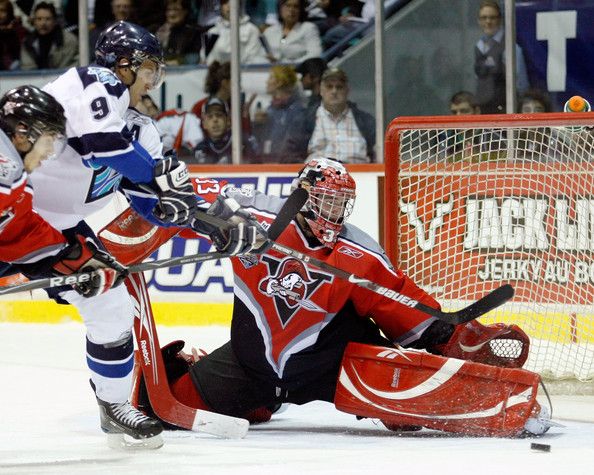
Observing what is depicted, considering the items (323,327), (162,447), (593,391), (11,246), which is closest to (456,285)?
(593,391)

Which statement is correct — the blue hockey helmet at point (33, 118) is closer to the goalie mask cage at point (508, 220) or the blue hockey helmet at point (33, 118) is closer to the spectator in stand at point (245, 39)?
the goalie mask cage at point (508, 220)

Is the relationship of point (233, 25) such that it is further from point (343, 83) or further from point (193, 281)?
point (193, 281)

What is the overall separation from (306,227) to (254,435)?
0.58 m

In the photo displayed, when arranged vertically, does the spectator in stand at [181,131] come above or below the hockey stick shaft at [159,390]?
above

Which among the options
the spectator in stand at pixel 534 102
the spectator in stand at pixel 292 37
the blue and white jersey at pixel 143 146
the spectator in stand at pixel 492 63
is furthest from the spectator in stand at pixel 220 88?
the blue and white jersey at pixel 143 146

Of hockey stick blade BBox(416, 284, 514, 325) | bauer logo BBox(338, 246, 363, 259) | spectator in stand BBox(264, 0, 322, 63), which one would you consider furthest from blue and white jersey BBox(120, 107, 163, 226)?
spectator in stand BBox(264, 0, 322, 63)

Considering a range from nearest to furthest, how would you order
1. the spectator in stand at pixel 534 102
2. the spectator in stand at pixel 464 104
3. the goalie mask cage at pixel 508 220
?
the goalie mask cage at pixel 508 220
the spectator in stand at pixel 534 102
the spectator in stand at pixel 464 104

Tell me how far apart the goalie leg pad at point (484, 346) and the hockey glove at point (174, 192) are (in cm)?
82

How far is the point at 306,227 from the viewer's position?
349cm

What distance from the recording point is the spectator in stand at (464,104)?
5867 millimetres

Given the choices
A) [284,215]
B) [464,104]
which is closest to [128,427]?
[284,215]

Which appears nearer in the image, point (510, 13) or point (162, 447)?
point (162, 447)

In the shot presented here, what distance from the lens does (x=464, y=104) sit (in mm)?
5891

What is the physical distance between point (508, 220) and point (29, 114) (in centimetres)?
179
